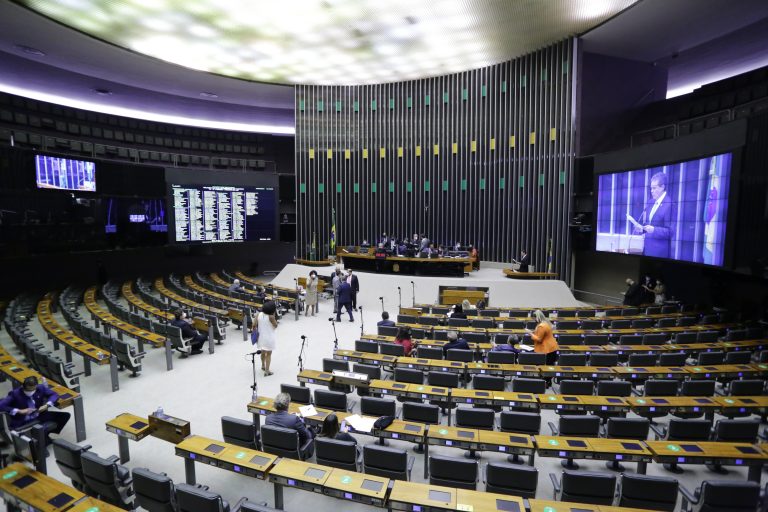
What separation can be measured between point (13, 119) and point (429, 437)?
714 inches

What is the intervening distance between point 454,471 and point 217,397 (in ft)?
13.6

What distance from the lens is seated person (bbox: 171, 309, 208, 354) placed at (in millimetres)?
8273

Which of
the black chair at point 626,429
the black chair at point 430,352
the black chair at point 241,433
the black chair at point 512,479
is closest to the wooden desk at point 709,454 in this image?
the black chair at point 626,429

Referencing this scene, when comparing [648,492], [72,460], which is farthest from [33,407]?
[648,492]

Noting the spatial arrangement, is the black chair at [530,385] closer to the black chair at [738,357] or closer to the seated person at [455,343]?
the seated person at [455,343]

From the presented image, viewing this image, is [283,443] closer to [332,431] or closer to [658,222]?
[332,431]

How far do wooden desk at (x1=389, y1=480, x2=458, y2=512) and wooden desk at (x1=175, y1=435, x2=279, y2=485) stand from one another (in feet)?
3.81

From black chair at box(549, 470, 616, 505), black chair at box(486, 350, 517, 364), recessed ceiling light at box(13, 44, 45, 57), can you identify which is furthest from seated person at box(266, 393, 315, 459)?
recessed ceiling light at box(13, 44, 45, 57)

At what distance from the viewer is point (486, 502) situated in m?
3.15

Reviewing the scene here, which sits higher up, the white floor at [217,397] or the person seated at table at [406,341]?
the person seated at table at [406,341]

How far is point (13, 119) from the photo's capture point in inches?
562

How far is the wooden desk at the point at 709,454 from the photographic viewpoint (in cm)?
380

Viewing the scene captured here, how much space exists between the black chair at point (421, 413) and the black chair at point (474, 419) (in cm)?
27

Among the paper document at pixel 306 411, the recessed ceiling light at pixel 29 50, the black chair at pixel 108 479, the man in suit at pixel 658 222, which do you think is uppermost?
the recessed ceiling light at pixel 29 50
